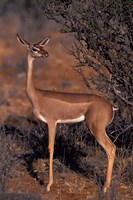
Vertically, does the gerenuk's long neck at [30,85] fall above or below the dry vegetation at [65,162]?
above

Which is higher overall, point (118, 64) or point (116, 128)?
point (118, 64)

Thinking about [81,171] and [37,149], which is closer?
[81,171]

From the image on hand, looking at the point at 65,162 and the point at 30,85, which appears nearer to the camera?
the point at 30,85

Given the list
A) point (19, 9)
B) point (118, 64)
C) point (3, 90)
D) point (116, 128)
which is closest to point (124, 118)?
point (116, 128)

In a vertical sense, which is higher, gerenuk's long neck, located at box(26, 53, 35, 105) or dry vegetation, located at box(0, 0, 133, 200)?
gerenuk's long neck, located at box(26, 53, 35, 105)

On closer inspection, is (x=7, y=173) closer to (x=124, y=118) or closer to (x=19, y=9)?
(x=124, y=118)

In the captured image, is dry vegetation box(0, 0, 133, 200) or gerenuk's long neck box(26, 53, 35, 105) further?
gerenuk's long neck box(26, 53, 35, 105)

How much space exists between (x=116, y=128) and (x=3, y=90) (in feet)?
29.7

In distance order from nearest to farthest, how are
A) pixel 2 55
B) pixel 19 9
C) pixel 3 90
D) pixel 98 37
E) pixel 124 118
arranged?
pixel 98 37
pixel 124 118
pixel 3 90
pixel 2 55
pixel 19 9

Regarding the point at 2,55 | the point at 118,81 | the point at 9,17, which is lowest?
the point at 9,17

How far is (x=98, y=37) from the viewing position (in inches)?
435

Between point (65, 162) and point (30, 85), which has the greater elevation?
point (30, 85)

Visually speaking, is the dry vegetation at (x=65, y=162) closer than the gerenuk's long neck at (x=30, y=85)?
Yes

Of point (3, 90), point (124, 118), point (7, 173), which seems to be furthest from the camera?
point (3, 90)
